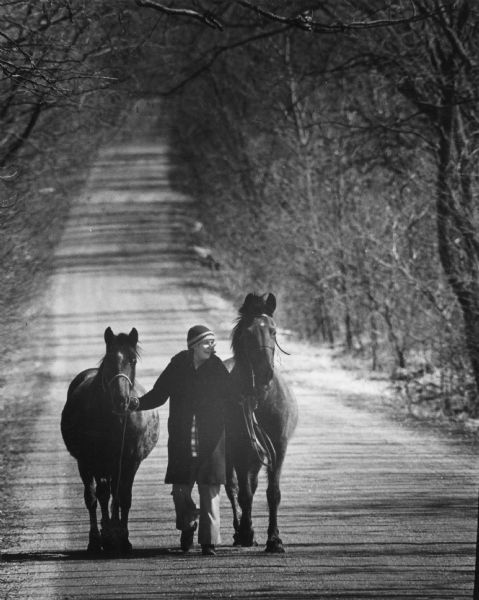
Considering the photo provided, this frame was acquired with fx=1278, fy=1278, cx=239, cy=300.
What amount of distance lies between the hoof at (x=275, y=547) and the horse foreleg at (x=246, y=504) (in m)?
0.32

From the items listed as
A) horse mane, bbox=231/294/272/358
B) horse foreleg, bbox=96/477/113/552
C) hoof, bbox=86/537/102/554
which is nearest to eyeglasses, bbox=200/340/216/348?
horse mane, bbox=231/294/272/358

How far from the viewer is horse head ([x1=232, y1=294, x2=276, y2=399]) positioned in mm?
9906

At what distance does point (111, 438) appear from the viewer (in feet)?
33.9

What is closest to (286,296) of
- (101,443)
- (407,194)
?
(407,194)

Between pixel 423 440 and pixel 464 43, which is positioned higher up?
pixel 464 43

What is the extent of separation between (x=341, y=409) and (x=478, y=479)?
282 inches

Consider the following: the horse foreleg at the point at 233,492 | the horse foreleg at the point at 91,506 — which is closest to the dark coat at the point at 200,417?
the horse foreleg at the point at 233,492

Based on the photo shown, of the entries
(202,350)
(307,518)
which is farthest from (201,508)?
(307,518)

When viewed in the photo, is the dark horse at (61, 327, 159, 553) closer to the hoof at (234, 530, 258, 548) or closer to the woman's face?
the woman's face

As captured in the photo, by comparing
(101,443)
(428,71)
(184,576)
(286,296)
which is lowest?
(184,576)

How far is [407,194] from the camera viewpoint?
26.6 metres

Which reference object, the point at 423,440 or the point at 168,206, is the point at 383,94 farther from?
the point at 168,206

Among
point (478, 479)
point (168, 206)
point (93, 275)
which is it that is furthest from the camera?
point (168, 206)

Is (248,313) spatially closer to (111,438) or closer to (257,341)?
(257,341)
